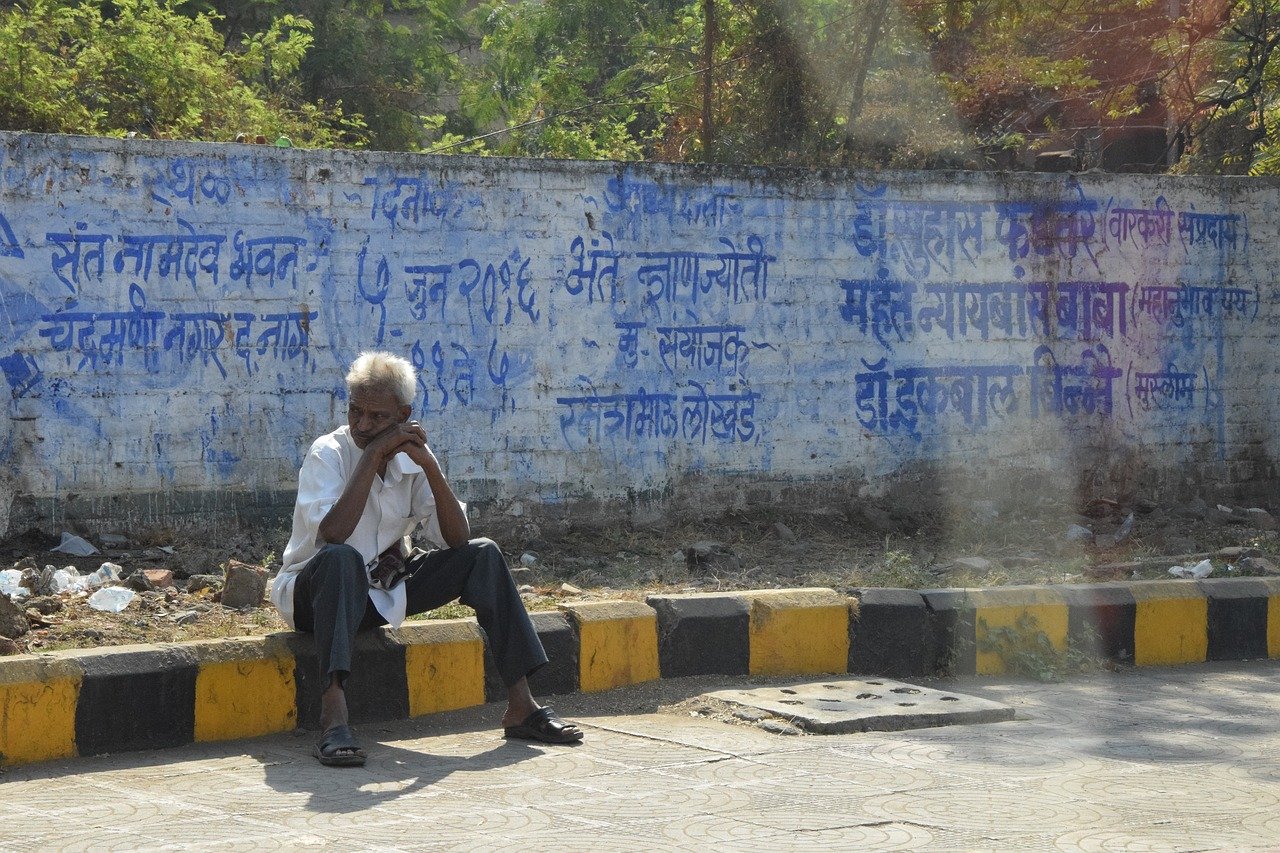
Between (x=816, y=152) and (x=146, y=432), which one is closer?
(x=146, y=432)

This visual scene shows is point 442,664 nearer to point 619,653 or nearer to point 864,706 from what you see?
point 619,653

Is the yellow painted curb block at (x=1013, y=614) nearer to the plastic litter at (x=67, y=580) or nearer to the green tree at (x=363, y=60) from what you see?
the plastic litter at (x=67, y=580)

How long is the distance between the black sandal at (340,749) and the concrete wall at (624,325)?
10.5 ft

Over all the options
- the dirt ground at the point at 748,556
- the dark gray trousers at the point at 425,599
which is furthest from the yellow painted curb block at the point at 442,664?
the dirt ground at the point at 748,556

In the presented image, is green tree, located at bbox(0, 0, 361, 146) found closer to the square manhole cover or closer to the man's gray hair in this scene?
the man's gray hair


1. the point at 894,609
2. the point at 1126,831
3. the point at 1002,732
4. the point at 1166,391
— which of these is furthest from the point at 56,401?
the point at 1166,391

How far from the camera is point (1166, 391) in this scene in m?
10.2

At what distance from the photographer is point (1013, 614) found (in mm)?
6629

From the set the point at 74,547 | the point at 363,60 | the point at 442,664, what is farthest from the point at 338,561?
the point at 363,60

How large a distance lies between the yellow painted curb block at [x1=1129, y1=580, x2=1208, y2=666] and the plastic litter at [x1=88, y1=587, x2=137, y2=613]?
436cm

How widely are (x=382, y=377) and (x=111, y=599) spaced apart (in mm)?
1854

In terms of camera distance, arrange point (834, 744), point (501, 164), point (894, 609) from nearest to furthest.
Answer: point (834, 744) → point (894, 609) → point (501, 164)

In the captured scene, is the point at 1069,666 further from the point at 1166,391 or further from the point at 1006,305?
the point at 1166,391

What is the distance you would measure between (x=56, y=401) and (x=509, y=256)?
2.43 metres
